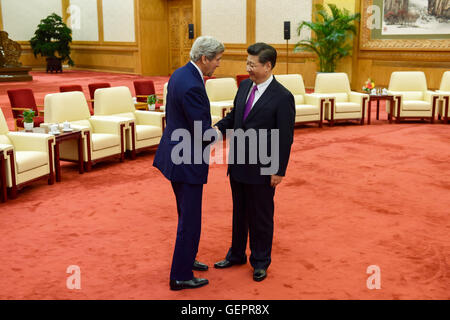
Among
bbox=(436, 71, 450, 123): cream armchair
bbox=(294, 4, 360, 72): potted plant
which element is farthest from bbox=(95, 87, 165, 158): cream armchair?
bbox=(294, 4, 360, 72): potted plant

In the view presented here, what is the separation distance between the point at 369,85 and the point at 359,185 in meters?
4.67

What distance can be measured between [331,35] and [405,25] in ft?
5.54

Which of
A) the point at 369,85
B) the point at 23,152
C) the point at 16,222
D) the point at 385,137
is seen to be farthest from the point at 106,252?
the point at 369,85

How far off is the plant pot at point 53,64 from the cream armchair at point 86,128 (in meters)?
13.6

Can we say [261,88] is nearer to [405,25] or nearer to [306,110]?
[306,110]

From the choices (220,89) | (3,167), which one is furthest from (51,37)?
(3,167)

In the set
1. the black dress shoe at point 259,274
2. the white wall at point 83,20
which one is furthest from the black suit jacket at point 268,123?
the white wall at point 83,20

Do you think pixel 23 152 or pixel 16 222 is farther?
pixel 23 152

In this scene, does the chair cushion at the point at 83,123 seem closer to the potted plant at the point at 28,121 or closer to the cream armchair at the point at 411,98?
the potted plant at the point at 28,121

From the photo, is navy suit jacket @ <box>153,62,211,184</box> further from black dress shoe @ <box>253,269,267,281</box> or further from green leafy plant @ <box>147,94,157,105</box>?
green leafy plant @ <box>147,94,157,105</box>

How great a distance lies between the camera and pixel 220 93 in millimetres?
9031

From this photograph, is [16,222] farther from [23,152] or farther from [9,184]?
[23,152]

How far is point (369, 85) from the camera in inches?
392
